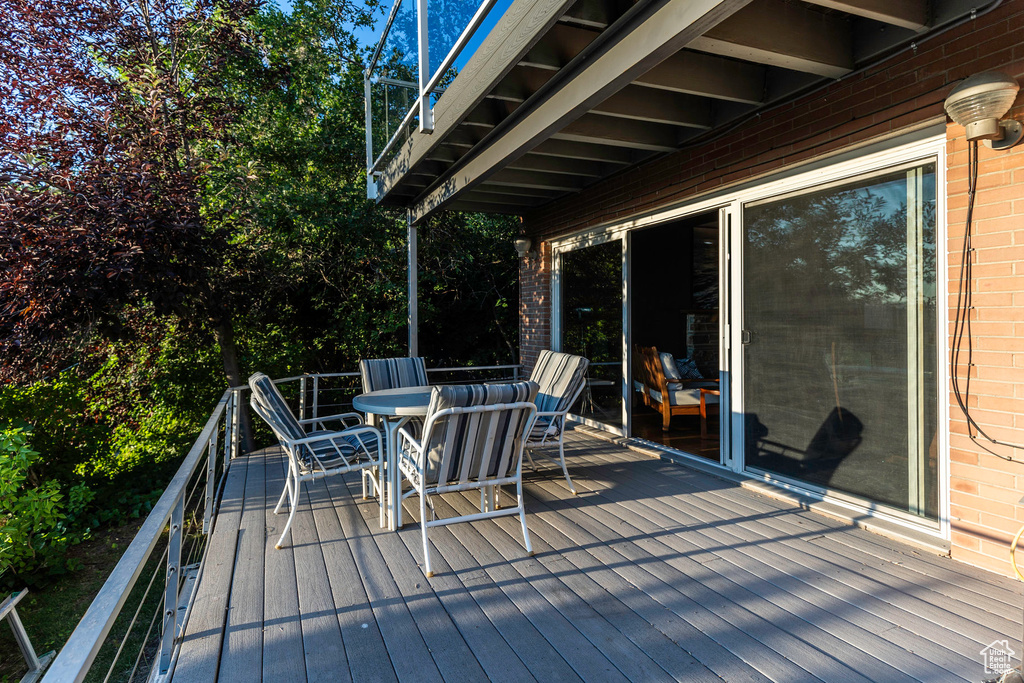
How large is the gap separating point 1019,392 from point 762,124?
2116 mm

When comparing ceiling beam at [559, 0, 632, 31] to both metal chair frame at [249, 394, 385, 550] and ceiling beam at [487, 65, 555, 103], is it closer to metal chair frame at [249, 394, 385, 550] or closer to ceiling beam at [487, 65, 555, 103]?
ceiling beam at [487, 65, 555, 103]

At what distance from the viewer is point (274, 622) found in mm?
2119

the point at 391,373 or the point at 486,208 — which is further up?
the point at 486,208

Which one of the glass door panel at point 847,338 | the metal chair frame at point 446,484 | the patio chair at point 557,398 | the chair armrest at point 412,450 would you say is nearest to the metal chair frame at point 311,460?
the chair armrest at point 412,450

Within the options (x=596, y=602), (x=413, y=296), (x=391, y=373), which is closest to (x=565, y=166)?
(x=413, y=296)

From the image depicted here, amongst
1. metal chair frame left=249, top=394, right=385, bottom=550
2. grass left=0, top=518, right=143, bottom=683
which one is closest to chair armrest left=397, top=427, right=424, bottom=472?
metal chair frame left=249, top=394, right=385, bottom=550

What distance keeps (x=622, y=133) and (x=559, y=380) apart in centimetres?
185

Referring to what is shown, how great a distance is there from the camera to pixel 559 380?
162 inches

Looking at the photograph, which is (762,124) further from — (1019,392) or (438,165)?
(438,165)

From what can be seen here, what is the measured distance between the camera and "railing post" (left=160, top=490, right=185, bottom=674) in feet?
5.57

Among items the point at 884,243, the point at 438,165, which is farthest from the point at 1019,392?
the point at 438,165

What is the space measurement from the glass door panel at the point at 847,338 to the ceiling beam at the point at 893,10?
688 millimetres

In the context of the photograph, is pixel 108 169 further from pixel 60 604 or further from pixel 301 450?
pixel 301 450

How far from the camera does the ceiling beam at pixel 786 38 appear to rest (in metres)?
2.51
